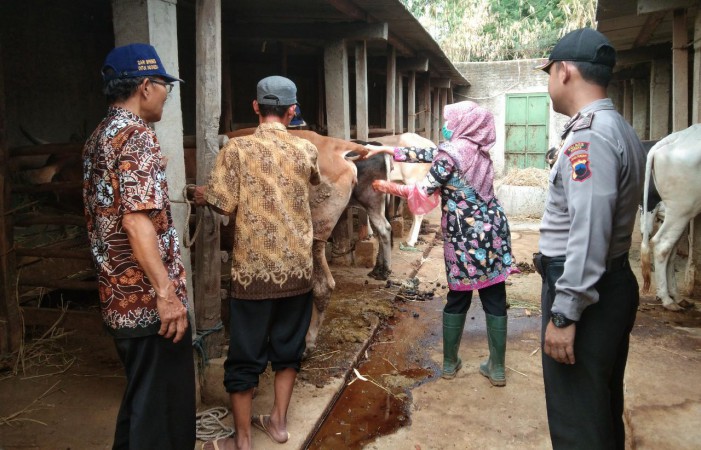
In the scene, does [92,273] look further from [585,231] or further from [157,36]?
[585,231]

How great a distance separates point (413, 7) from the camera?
25484mm

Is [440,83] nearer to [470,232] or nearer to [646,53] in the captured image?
[646,53]

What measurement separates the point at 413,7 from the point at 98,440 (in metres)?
25.4

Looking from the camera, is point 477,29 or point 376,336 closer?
point 376,336

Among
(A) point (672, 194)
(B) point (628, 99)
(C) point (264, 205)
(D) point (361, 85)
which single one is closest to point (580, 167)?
(C) point (264, 205)

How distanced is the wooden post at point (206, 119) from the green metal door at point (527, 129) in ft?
50.9

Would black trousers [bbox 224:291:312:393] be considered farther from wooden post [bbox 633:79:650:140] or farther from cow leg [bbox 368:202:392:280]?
wooden post [bbox 633:79:650:140]

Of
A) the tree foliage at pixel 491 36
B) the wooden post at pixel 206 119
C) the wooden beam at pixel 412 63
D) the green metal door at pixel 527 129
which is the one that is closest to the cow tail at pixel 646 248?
the wooden post at pixel 206 119

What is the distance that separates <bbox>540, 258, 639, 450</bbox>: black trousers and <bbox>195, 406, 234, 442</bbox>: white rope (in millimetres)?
1803

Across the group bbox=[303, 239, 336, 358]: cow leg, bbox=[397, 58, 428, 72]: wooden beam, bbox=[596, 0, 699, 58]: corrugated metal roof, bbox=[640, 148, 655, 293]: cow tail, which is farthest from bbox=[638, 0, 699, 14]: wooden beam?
bbox=[303, 239, 336, 358]: cow leg

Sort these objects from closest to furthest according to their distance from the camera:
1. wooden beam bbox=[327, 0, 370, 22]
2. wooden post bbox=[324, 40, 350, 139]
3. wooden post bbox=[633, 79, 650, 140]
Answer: wooden beam bbox=[327, 0, 370, 22] → wooden post bbox=[324, 40, 350, 139] → wooden post bbox=[633, 79, 650, 140]

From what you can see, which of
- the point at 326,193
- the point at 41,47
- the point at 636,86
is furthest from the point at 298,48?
the point at 636,86

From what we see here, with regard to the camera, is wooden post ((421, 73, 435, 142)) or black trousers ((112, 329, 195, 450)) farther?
wooden post ((421, 73, 435, 142))

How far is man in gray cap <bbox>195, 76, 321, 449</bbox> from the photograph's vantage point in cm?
277
